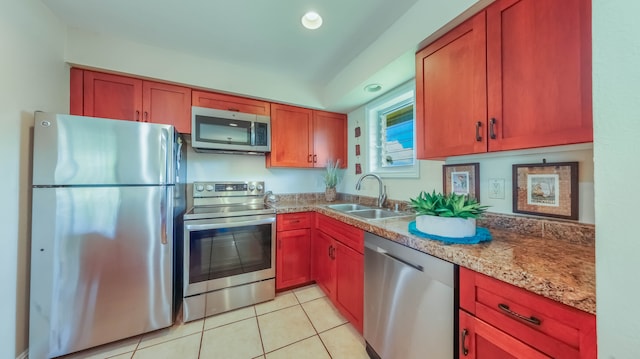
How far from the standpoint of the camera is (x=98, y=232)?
55.1 inches

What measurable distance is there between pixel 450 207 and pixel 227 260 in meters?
1.79

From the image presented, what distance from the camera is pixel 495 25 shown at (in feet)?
3.38

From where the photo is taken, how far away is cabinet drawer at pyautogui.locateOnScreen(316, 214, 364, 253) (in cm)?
149

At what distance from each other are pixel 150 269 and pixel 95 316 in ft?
1.29

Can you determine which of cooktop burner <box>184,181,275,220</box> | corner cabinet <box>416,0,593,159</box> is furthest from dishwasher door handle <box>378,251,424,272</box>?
cooktop burner <box>184,181,275,220</box>

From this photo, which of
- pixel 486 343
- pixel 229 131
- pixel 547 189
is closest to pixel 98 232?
pixel 229 131

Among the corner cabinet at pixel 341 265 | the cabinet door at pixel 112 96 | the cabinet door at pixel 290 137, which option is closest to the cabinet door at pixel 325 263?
the corner cabinet at pixel 341 265

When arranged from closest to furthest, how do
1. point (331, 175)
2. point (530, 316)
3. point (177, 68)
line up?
point (530, 316) → point (177, 68) → point (331, 175)

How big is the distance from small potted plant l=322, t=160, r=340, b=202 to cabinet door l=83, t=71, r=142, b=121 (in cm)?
197

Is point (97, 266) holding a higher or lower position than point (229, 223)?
lower

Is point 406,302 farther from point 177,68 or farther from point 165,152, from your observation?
point 177,68

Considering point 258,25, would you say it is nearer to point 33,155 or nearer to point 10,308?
point 33,155

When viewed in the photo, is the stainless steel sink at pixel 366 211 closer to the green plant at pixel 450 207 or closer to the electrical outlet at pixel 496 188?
the electrical outlet at pixel 496 188

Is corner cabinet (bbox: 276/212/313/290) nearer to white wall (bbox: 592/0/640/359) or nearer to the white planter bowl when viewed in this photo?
the white planter bowl
